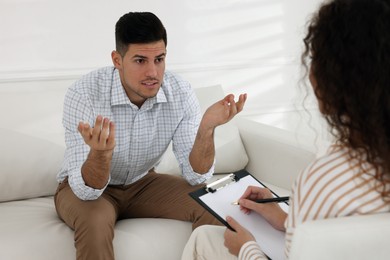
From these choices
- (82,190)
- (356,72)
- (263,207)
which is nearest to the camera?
(356,72)

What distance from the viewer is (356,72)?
98 cm

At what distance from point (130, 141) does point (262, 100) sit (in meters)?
1.31

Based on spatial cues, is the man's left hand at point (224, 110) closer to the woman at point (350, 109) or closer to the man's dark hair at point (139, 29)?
the man's dark hair at point (139, 29)

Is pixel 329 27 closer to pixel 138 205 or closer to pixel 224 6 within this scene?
pixel 138 205

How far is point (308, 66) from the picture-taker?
1.12 meters

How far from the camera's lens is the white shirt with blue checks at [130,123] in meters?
1.88

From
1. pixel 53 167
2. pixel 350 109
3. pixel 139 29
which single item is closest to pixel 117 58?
pixel 139 29

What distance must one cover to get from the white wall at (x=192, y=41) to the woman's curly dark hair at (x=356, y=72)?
169cm

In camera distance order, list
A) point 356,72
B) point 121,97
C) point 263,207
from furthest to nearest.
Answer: point 121,97 → point 263,207 → point 356,72

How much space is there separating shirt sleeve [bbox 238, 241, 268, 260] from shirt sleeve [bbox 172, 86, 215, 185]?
75 cm

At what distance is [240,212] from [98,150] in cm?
47

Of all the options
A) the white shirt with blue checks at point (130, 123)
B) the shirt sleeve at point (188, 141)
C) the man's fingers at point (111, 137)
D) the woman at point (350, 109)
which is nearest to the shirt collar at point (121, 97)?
the white shirt with blue checks at point (130, 123)

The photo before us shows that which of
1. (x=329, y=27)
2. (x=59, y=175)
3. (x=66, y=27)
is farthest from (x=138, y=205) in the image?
(x=329, y=27)

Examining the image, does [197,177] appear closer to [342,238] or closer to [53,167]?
[53,167]
